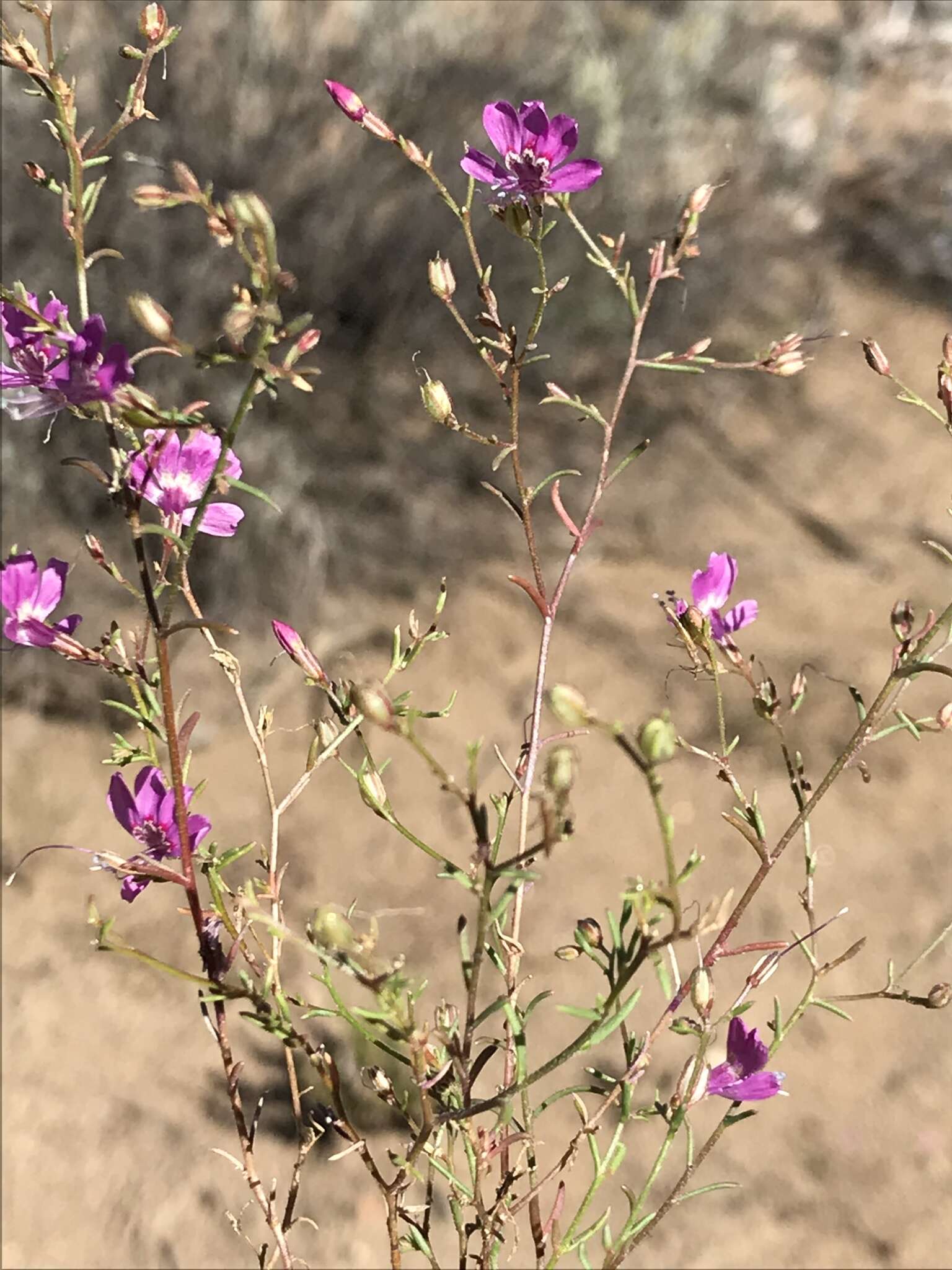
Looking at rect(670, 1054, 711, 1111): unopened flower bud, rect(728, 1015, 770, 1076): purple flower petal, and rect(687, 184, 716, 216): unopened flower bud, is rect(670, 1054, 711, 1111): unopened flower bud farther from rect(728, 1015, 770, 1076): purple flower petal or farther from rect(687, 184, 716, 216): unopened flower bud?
rect(687, 184, 716, 216): unopened flower bud

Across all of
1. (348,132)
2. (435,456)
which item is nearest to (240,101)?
(348,132)

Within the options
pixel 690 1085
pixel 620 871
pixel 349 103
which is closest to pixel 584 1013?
pixel 690 1085

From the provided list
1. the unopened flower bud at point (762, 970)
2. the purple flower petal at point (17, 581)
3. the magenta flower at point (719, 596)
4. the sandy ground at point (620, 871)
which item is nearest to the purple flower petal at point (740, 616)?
the magenta flower at point (719, 596)

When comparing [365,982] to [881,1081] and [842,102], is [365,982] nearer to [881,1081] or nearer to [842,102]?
[881,1081]

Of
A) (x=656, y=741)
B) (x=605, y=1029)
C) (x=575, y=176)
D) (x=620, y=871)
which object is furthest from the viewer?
(x=620, y=871)

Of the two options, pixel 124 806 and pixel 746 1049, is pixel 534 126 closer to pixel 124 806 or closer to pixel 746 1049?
pixel 124 806
